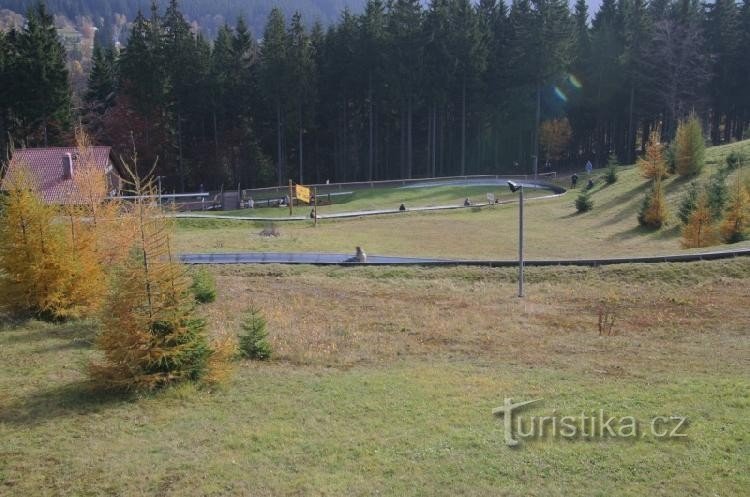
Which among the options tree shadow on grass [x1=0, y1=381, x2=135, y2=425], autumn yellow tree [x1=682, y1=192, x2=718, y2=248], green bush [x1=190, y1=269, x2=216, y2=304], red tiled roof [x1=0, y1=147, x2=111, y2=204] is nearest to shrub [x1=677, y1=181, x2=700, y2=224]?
autumn yellow tree [x1=682, y1=192, x2=718, y2=248]

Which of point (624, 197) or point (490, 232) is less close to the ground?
point (624, 197)

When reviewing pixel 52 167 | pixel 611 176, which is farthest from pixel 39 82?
pixel 611 176

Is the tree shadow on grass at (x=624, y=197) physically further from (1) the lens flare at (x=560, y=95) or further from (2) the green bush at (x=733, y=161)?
Result: (1) the lens flare at (x=560, y=95)

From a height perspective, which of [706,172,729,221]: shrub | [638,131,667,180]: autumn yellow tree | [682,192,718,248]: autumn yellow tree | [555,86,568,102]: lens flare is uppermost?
[555,86,568,102]: lens flare

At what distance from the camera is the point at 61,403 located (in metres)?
11.8

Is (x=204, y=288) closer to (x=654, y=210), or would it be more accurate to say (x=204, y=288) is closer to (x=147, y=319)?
(x=147, y=319)

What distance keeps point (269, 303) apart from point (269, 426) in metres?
10.5

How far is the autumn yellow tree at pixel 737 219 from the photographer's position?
94.5ft

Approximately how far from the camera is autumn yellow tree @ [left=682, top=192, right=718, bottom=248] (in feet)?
96.4

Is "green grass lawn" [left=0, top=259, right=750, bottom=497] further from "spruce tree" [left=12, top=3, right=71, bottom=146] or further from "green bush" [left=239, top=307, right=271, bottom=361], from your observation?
"spruce tree" [left=12, top=3, right=71, bottom=146]

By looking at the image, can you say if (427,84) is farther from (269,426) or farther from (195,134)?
(269,426)

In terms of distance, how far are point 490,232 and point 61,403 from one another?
92.7 ft

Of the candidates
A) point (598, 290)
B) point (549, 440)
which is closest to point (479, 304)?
point (598, 290)

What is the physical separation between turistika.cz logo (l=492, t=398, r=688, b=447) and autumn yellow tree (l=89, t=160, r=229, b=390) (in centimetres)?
603
